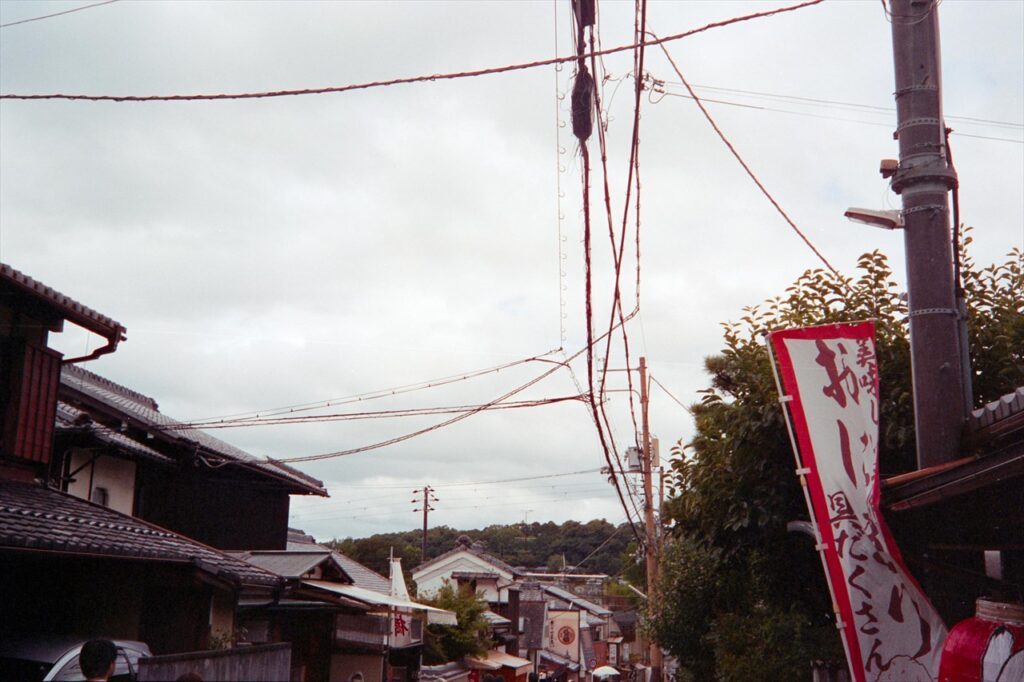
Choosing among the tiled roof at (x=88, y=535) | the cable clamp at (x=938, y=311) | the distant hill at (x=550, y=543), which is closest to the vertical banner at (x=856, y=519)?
the cable clamp at (x=938, y=311)

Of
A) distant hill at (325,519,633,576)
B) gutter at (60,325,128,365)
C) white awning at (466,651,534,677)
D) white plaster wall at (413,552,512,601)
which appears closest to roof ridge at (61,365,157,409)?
gutter at (60,325,128,365)

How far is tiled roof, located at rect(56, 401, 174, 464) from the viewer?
16703mm

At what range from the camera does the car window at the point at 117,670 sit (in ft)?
33.9

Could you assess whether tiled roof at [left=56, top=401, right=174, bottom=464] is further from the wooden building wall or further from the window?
the window

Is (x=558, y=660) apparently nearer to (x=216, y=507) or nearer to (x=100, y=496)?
(x=216, y=507)

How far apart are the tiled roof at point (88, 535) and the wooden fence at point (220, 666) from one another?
19.2ft

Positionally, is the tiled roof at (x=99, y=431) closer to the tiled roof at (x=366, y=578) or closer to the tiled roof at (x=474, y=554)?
the tiled roof at (x=366, y=578)

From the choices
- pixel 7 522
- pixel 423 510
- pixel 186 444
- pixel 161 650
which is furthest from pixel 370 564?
pixel 7 522

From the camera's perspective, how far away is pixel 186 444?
20.8 meters

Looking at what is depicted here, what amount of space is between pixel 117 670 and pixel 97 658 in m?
5.19

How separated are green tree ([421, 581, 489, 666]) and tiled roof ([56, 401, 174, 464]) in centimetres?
1751

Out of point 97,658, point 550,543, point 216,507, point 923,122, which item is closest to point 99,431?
point 216,507

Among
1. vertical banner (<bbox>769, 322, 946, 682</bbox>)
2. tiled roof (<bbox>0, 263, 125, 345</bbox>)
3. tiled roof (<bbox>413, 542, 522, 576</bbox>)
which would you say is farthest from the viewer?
tiled roof (<bbox>413, 542, 522, 576</bbox>)

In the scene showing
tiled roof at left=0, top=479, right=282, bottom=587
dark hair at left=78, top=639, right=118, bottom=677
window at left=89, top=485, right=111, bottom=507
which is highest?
window at left=89, top=485, right=111, bottom=507
